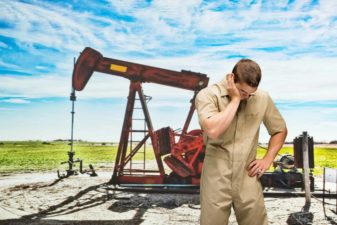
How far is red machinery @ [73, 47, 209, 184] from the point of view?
10.1 metres

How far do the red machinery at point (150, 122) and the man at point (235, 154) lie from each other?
321 inches

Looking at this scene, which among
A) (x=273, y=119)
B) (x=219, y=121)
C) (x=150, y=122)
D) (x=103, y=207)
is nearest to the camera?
(x=219, y=121)

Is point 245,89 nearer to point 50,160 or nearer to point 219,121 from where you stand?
point 219,121

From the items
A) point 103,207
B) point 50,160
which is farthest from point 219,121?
point 50,160

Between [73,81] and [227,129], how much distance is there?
966 cm

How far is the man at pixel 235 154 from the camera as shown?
1.72 metres

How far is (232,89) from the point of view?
1705 millimetres

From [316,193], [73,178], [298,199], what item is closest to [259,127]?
[298,199]

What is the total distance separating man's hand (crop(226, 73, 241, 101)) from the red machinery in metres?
8.32

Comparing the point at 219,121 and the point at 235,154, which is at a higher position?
the point at 219,121

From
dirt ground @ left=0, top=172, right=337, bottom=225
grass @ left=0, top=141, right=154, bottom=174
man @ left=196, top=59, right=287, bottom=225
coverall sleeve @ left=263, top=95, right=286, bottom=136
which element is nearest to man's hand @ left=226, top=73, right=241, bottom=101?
man @ left=196, top=59, right=287, bottom=225

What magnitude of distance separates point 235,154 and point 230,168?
0.07 metres

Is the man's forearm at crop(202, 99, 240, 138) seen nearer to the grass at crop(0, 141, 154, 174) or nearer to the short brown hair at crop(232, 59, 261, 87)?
the short brown hair at crop(232, 59, 261, 87)

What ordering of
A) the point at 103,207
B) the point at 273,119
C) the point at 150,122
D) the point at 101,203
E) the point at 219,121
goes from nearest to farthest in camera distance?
1. the point at 219,121
2. the point at 273,119
3. the point at 103,207
4. the point at 101,203
5. the point at 150,122
